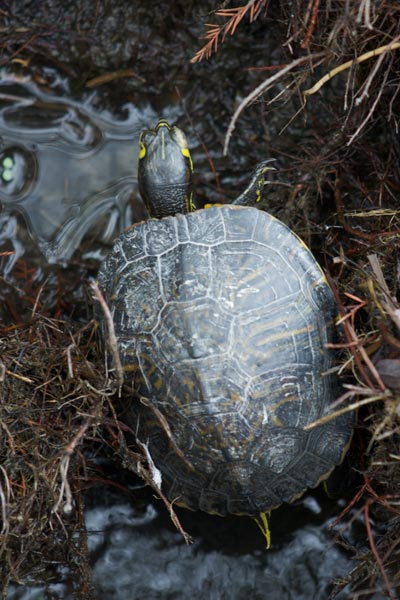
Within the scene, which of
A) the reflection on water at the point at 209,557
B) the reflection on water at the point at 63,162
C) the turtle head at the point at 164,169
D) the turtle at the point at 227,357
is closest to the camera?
the turtle at the point at 227,357

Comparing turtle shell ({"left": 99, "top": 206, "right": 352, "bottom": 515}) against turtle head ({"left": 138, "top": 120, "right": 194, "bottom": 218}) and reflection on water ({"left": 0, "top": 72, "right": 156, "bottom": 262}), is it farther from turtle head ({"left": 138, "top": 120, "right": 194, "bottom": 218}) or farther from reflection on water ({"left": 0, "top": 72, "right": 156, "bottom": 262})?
reflection on water ({"left": 0, "top": 72, "right": 156, "bottom": 262})

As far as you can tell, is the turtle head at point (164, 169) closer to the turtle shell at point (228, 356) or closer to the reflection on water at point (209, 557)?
the turtle shell at point (228, 356)

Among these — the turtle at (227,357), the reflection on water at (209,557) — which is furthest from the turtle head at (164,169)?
the reflection on water at (209,557)

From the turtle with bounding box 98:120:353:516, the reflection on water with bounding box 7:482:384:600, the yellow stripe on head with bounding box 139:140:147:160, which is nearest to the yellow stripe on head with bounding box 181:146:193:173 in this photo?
the yellow stripe on head with bounding box 139:140:147:160

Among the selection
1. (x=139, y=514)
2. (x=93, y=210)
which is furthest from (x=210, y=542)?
(x=93, y=210)

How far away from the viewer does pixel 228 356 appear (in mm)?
2234

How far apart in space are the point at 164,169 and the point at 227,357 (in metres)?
0.95

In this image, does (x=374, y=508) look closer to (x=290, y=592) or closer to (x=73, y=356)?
(x=290, y=592)

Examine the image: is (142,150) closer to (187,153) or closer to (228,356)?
(187,153)

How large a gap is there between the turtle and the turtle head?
373mm

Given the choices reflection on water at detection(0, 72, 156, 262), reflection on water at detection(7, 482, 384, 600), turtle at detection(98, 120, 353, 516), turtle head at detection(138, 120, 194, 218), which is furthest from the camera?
reflection on water at detection(0, 72, 156, 262)

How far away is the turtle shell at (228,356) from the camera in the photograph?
2.24 metres

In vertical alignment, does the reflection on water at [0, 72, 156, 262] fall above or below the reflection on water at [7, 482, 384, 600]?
above

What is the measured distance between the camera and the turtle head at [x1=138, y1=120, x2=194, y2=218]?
9.20 feet
